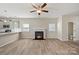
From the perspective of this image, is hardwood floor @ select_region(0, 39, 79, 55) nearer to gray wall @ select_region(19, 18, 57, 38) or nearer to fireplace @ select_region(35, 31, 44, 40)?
fireplace @ select_region(35, 31, 44, 40)

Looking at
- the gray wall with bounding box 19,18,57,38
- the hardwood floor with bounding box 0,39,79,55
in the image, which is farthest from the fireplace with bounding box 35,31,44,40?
the hardwood floor with bounding box 0,39,79,55

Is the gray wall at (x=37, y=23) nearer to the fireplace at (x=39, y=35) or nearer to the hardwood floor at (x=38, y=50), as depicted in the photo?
the fireplace at (x=39, y=35)

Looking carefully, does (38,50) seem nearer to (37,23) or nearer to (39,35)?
(39,35)

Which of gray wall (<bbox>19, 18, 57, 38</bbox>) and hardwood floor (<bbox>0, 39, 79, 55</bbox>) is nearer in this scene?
hardwood floor (<bbox>0, 39, 79, 55</bbox>)

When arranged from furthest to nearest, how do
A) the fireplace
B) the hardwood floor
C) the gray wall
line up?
the gray wall
the fireplace
the hardwood floor

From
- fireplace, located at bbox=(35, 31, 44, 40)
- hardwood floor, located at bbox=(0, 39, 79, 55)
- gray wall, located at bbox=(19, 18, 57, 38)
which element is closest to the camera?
hardwood floor, located at bbox=(0, 39, 79, 55)

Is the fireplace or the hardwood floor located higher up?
the fireplace

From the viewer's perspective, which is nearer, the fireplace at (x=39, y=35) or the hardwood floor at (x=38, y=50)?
the hardwood floor at (x=38, y=50)

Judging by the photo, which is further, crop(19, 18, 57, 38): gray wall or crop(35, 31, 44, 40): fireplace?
crop(19, 18, 57, 38): gray wall

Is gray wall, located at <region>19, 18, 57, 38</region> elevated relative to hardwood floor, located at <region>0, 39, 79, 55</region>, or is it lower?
elevated

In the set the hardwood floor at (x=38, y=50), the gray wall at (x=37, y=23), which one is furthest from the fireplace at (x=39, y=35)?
the hardwood floor at (x=38, y=50)

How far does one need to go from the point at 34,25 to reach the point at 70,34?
388 cm
